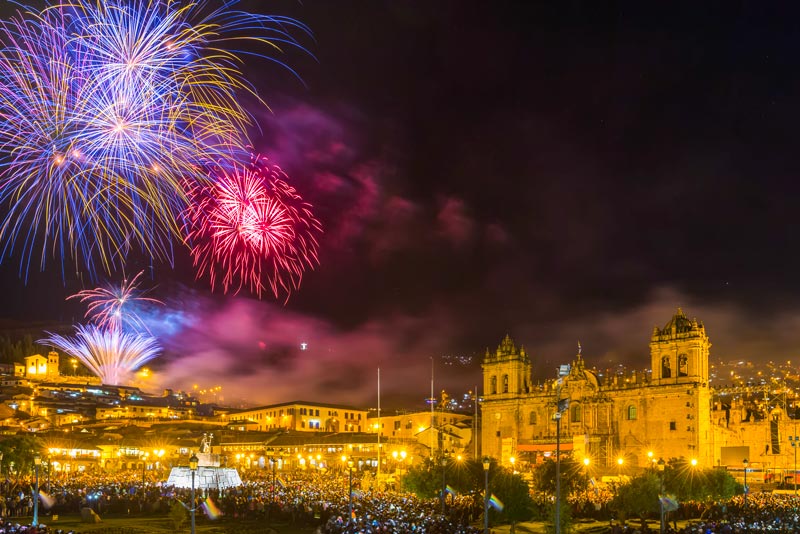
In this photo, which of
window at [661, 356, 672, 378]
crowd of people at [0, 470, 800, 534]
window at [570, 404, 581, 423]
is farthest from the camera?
window at [570, 404, 581, 423]

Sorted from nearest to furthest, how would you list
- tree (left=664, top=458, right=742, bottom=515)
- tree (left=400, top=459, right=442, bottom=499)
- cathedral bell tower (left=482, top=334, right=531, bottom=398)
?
tree (left=400, top=459, right=442, bottom=499), tree (left=664, top=458, right=742, bottom=515), cathedral bell tower (left=482, top=334, right=531, bottom=398)

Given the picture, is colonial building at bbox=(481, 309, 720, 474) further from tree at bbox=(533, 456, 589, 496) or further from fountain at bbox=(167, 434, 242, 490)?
fountain at bbox=(167, 434, 242, 490)

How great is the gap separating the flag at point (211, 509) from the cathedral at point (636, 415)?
35.7m

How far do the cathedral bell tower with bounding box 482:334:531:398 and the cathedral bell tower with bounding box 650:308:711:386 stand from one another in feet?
47.4

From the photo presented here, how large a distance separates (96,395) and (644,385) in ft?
303

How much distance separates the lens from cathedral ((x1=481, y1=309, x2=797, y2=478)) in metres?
66.7

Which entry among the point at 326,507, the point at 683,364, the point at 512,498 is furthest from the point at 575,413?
A: the point at 326,507

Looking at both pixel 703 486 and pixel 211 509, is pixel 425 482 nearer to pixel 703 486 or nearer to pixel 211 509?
pixel 211 509

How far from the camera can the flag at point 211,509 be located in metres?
38.0

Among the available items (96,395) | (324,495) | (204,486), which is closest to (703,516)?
(324,495)

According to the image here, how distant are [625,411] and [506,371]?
14.1 metres

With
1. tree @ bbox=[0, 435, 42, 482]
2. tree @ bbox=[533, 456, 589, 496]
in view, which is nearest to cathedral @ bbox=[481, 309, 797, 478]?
tree @ bbox=[533, 456, 589, 496]

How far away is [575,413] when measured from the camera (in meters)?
74.4

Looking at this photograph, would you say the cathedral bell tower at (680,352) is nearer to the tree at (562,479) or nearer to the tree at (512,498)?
the tree at (562,479)
